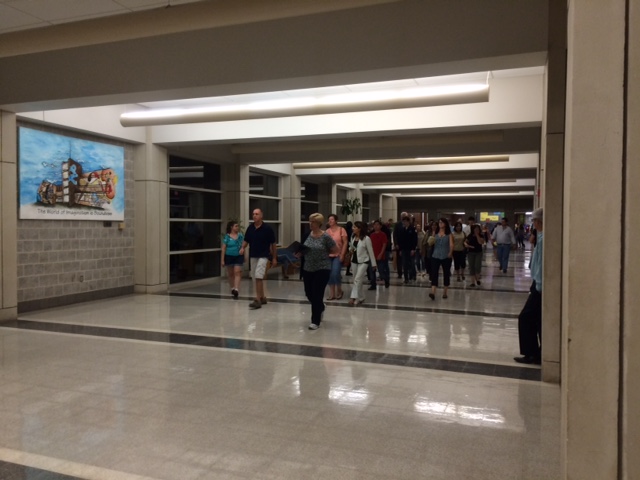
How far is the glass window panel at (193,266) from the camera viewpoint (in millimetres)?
12383

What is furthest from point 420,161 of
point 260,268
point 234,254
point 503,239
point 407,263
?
point 260,268

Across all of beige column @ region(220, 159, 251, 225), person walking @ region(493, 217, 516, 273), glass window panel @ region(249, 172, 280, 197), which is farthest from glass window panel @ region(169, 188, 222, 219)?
person walking @ region(493, 217, 516, 273)

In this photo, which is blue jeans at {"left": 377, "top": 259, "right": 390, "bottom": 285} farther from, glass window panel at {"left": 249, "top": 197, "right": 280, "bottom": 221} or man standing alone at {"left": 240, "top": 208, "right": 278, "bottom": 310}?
glass window panel at {"left": 249, "top": 197, "right": 280, "bottom": 221}

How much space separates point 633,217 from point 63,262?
369 inches

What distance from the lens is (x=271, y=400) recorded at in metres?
4.36

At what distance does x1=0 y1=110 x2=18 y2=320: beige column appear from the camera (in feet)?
25.8

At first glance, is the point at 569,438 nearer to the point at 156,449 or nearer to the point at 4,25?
the point at 156,449

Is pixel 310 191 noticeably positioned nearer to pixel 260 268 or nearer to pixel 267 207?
pixel 267 207

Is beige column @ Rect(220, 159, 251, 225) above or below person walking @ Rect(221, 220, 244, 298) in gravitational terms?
above

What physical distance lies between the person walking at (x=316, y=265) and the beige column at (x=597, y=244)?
5.21 meters

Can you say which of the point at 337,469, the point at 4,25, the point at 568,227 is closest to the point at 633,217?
the point at 568,227

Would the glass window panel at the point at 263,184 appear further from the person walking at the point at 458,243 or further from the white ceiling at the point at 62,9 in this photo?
the white ceiling at the point at 62,9

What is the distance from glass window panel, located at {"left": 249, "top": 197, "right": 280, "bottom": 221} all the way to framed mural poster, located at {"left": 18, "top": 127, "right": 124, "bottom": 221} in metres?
5.64

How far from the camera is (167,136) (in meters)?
11.1
